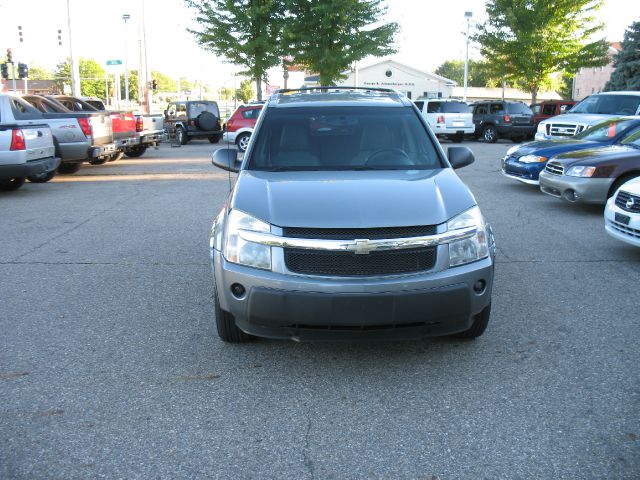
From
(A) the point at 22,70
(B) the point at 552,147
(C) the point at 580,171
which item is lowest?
(C) the point at 580,171

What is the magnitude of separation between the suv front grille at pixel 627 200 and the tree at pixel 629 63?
30.5 m

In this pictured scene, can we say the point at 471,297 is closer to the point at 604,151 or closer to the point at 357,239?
the point at 357,239

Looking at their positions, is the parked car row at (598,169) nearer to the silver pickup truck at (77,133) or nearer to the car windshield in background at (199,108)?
the silver pickup truck at (77,133)

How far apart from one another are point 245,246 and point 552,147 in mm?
9253

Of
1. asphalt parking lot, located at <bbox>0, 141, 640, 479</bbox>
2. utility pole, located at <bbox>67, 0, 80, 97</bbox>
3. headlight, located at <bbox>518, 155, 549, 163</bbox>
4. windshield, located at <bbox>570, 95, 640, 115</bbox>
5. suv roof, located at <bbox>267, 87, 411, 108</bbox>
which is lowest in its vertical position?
asphalt parking lot, located at <bbox>0, 141, 640, 479</bbox>

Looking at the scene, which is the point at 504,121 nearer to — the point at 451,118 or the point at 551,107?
the point at 451,118

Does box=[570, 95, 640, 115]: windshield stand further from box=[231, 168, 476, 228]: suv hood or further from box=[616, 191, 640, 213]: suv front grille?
box=[231, 168, 476, 228]: suv hood

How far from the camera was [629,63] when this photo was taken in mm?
34469

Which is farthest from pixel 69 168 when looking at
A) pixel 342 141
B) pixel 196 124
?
pixel 196 124

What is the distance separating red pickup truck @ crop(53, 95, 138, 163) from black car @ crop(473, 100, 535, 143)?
15995 mm

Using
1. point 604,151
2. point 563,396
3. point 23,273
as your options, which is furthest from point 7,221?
point 604,151

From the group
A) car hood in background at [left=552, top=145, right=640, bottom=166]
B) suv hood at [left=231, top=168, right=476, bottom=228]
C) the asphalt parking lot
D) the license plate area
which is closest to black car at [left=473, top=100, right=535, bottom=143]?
car hood in background at [left=552, top=145, right=640, bottom=166]

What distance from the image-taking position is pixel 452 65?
439 ft

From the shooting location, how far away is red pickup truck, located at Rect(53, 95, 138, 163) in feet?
52.7
